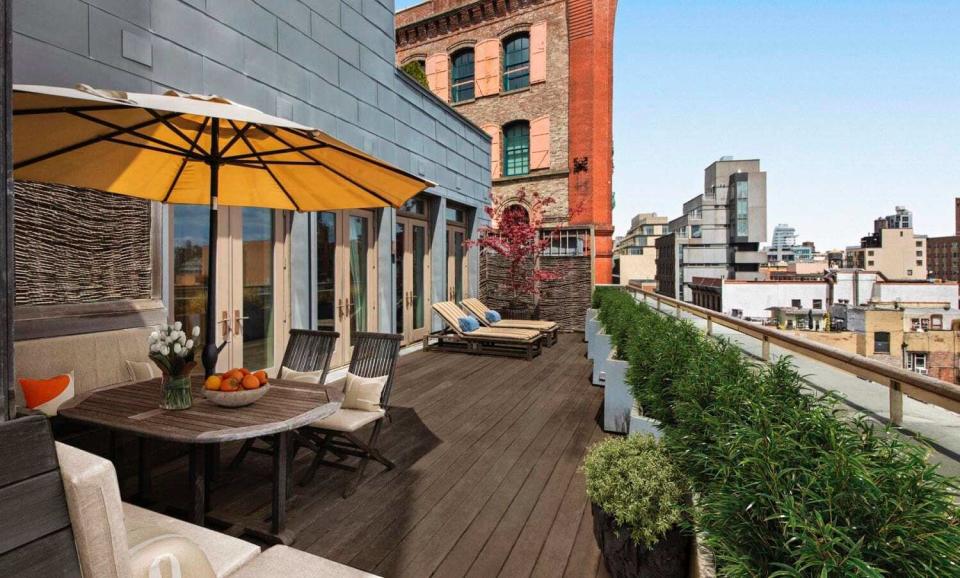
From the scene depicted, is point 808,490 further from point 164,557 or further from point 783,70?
point 783,70

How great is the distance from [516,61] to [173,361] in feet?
57.6

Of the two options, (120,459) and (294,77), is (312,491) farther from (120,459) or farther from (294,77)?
(294,77)

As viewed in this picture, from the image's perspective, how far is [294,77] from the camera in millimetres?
5496

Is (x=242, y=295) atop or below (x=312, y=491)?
atop

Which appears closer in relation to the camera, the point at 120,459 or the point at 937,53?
the point at 120,459

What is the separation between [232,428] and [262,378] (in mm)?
563

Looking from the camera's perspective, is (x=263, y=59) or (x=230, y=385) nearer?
(x=230, y=385)

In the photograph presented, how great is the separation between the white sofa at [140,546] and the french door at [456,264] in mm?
8318

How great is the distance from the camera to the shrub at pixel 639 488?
6.03ft

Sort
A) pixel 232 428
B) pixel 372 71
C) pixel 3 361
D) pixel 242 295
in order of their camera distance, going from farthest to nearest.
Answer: pixel 372 71 < pixel 242 295 < pixel 232 428 < pixel 3 361

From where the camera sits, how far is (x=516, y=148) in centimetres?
1745

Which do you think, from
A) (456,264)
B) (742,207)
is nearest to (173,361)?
(456,264)

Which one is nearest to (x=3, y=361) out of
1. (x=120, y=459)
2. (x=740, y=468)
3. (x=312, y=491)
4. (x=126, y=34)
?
(x=740, y=468)

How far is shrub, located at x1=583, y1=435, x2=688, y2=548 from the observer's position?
1837 millimetres
